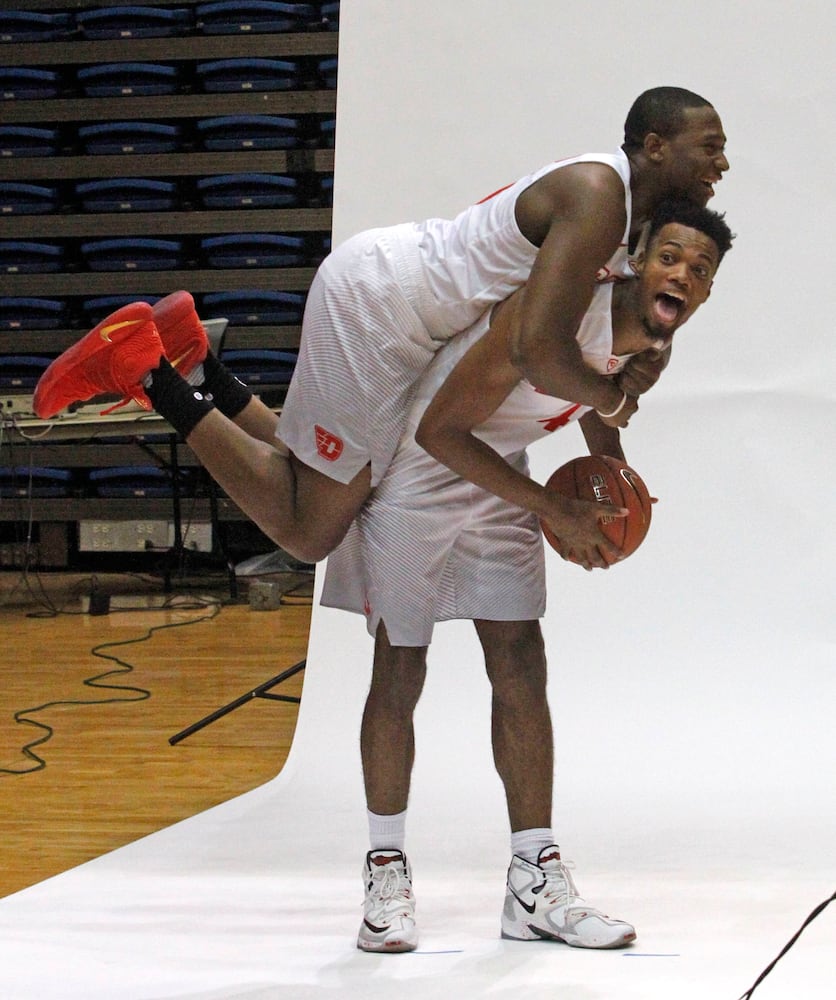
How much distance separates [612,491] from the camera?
1.84 meters

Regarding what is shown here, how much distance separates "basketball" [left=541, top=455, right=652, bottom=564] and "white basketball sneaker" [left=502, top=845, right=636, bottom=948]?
1.48 ft

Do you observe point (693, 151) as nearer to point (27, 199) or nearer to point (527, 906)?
point (527, 906)

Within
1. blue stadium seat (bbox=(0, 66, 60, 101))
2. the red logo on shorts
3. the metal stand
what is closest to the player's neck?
the red logo on shorts

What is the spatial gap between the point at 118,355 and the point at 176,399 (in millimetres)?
118

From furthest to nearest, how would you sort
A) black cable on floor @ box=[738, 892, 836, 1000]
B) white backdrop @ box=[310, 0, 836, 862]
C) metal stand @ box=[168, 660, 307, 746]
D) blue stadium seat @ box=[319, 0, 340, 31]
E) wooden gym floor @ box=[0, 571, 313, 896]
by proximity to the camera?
blue stadium seat @ box=[319, 0, 340, 31] → metal stand @ box=[168, 660, 307, 746] → white backdrop @ box=[310, 0, 836, 862] → wooden gym floor @ box=[0, 571, 313, 896] → black cable on floor @ box=[738, 892, 836, 1000]

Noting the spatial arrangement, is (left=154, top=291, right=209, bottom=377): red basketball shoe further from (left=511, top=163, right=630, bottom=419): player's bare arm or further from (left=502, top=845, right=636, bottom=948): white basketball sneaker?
(left=502, top=845, right=636, bottom=948): white basketball sneaker

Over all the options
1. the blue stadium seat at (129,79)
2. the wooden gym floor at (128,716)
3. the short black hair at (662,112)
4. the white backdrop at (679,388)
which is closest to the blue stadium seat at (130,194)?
the blue stadium seat at (129,79)

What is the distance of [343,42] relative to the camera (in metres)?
3.55

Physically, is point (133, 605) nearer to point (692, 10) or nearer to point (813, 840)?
point (692, 10)

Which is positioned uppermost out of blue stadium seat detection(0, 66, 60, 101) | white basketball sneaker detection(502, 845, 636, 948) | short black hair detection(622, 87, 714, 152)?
blue stadium seat detection(0, 66, 60, 101)

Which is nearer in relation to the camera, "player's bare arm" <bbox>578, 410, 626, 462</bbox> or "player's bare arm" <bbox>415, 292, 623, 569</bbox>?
"player's bare arm" <bbox>415, 292, 623, 569</bbox>

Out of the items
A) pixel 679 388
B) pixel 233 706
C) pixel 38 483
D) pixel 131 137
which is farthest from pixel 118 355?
pixel 131 137

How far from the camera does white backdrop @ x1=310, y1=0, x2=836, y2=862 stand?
9.59 ft

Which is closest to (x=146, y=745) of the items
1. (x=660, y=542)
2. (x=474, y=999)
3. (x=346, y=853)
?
(x=346, y=853)
